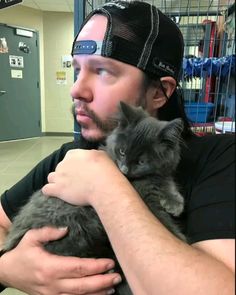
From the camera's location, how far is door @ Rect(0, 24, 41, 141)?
6719 millimetres

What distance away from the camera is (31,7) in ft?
23.0

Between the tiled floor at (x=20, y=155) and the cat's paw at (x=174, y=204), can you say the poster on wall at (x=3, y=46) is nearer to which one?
the tiled floor at (x=20, y=155)

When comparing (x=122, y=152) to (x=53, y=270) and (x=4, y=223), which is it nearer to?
(x=53, y=270)

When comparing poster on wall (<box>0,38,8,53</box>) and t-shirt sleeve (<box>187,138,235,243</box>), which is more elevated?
poster on wall (<box>0,38,8,53</box>)

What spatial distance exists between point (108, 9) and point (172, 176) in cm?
58

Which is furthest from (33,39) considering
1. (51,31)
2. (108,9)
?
(108,9)

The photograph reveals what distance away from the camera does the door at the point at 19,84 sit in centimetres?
672

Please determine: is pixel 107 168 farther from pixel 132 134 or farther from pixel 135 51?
pixel 135 51

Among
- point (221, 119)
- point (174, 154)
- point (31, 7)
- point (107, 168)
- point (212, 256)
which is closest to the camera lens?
point (221, 119)

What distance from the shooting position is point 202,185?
732 mm

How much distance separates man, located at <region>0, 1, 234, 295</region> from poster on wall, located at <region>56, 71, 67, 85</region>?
21.0 ft

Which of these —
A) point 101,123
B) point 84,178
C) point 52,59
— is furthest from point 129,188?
point 52,59

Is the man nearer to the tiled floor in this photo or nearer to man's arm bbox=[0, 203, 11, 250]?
man's arm bbox=[0, 203, 11, 250]

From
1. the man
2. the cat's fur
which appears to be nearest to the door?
the man
